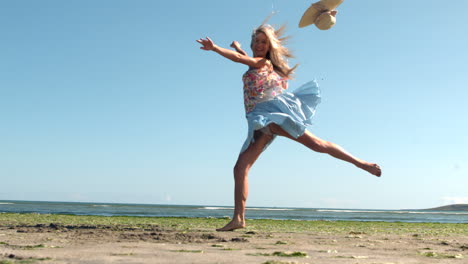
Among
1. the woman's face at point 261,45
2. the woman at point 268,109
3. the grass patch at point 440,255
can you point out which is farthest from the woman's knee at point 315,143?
the grass patch at point 440,255

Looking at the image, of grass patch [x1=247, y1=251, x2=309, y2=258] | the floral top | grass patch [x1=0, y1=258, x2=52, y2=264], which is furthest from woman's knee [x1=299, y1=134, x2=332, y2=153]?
grass patch [x1=0, y1=258, x2=52, y2=264]

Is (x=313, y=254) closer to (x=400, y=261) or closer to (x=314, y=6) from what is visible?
(x=400, y=261)

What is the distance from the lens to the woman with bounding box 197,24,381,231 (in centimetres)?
570

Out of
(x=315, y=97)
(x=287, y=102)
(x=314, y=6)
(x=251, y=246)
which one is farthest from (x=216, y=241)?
(x=314, y=6)

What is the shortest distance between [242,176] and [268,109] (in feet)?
2.88

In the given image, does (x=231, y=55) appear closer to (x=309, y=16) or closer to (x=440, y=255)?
(x=309, y=16)

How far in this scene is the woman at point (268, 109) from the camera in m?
5.70

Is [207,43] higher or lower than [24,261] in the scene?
higher

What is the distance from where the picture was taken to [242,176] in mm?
5793

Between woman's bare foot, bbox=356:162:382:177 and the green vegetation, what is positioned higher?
woman's bare foot, bbox=356:162:382:177

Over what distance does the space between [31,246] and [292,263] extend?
2.22 m

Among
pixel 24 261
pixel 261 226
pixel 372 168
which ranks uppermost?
pixel 372 168

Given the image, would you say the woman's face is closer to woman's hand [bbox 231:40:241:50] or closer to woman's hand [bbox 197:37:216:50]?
woman's hand [bbox 231:40:241:50]

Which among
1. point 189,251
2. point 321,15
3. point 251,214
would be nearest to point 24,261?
point 189,251
